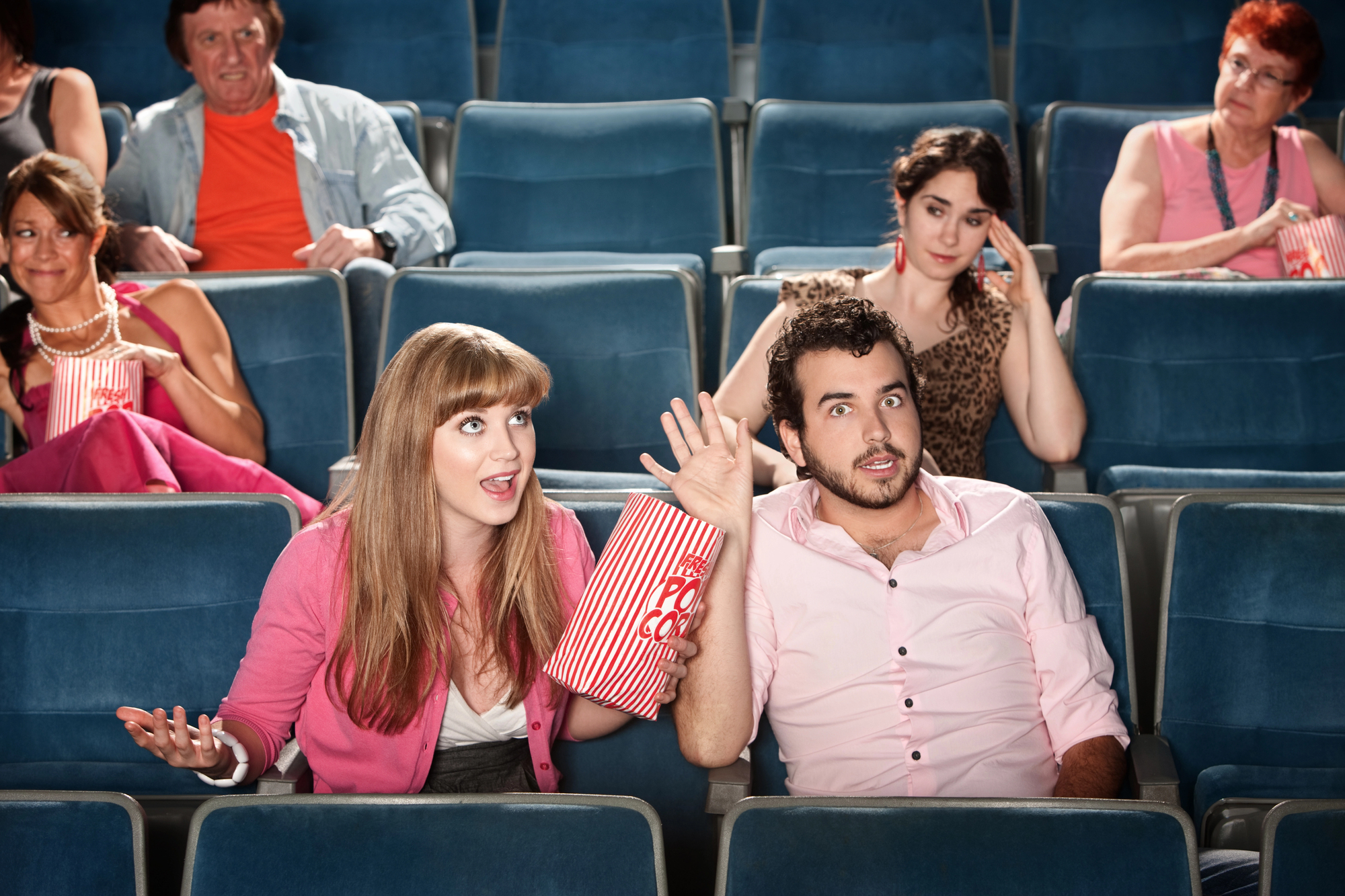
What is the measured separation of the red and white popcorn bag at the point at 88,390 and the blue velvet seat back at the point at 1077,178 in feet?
6.54

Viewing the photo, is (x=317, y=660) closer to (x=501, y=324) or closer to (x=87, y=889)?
(x=87, y=889)

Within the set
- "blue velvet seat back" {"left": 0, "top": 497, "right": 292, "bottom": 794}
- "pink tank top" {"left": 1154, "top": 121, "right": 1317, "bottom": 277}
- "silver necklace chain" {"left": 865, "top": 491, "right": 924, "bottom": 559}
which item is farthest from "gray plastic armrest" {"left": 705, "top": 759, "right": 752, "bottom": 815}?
"pink tank top" {"left": 1154, "top": 121, "right": 1317, "bottom": 277}

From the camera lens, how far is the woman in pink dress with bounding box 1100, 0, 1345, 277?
239 centimetres

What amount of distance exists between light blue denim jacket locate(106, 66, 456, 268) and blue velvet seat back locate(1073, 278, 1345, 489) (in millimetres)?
1478

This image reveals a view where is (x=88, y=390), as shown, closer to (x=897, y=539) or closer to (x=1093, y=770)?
(x=897, y=539)

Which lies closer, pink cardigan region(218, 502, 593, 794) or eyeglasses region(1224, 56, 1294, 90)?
pink cardigan region(218, 502, 593, 794)

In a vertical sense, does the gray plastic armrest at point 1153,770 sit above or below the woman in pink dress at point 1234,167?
below

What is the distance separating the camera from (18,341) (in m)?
1.96

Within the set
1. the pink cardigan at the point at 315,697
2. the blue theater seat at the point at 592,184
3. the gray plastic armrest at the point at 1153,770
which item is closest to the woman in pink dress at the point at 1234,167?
the blue theater seat at the point at 592,184

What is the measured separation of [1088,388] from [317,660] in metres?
1.35

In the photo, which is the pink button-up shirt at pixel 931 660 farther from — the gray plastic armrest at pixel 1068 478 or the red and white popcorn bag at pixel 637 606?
the gray plastic armrest at pixel 1068 478

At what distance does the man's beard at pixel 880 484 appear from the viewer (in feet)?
4.41

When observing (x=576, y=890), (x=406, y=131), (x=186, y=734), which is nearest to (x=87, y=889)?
(x=186, y=734)

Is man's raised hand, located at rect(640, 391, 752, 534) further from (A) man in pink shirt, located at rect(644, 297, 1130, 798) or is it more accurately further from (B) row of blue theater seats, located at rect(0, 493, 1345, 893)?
(B) row of blue theater seats, located at rect(0, 493, 1345, 893)
